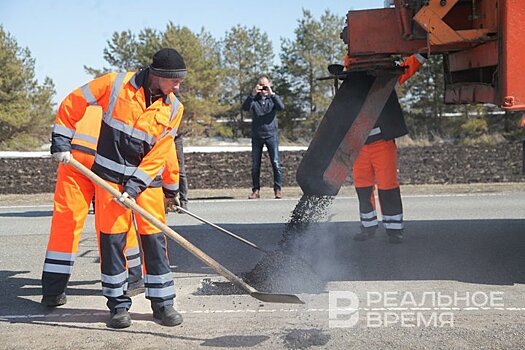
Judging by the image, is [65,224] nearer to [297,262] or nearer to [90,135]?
[90,135]

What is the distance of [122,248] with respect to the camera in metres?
4.53

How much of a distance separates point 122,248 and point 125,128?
31.4 inches

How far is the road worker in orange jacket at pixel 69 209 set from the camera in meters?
4.84

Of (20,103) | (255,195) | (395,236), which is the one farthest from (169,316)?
(20,103)

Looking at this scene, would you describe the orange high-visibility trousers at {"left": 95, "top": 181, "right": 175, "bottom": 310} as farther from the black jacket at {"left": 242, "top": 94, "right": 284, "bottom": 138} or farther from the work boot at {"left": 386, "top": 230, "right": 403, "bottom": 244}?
the black jacket at {"left": 242, "top": 94, "right": 284, "bottom": 138}

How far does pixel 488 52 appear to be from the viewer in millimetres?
4863

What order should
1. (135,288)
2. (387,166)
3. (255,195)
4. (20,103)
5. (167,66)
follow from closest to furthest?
(167,66) < (135,288) < (387,166) < (255,195) < (20,103)

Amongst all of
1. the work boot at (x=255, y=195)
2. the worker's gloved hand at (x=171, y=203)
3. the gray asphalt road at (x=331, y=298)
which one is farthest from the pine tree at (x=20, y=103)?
the worker's gloved hand at (x=171, y=203)

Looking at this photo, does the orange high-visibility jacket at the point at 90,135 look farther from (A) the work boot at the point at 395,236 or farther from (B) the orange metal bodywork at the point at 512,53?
(A) the work boot at the point at 395,236

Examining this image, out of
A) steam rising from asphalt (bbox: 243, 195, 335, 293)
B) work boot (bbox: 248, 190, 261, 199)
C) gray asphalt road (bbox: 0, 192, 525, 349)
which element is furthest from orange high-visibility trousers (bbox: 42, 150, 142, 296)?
work boot (bbox: 248, 190, 261, 199)

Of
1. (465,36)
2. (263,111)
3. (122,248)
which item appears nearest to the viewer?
(122,248)

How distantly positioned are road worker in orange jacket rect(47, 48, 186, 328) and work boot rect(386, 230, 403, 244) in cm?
286

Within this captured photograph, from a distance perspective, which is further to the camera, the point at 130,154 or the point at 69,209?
the point at 69,209

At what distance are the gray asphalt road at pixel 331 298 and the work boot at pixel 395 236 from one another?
0.08 meters
